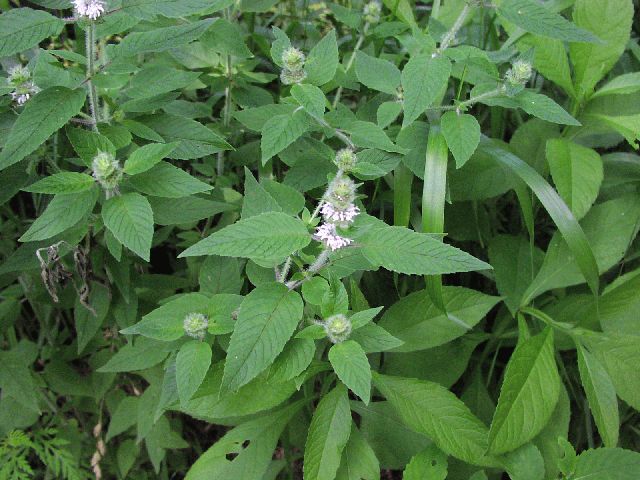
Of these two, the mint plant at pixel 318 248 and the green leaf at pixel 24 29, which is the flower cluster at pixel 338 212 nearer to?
the mint plant at pixel 318 248

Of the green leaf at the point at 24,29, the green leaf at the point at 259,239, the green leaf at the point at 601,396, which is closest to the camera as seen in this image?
the green leaf at the point at 259,239

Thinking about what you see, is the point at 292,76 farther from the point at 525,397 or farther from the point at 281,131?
the point at 525,397

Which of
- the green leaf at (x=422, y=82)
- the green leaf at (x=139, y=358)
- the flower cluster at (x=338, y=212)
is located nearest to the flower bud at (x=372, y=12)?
the green leaf at (x=422, y=82)

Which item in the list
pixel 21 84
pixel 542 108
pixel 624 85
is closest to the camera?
pixel 21 84

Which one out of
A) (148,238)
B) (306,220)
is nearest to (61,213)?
(148,238)

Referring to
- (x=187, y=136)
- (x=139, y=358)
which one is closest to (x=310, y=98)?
(x=187, y=136)

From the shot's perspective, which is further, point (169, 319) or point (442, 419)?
point (442, 419)

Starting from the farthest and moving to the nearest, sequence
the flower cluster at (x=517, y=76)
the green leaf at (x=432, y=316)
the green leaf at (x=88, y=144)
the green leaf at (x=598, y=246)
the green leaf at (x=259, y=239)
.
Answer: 1. the green leaf at (x=598, y=246)
2. the green leaf at (x=432, y=316)
3. the flower cluster at (x=517, y=76)
4. the green leaf at (x=88, y=144)
5. the green leaf at (x=259, y=239)
